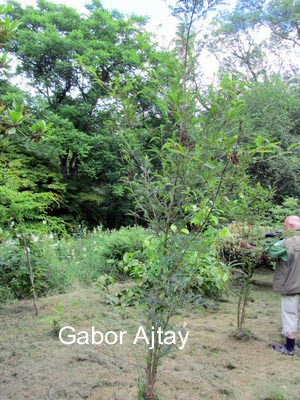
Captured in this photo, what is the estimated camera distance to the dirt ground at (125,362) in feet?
7.73

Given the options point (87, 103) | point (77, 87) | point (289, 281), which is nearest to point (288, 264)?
point (289, 281)

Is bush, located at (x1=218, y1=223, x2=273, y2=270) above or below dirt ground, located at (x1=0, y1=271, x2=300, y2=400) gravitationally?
above

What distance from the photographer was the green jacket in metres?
3.34

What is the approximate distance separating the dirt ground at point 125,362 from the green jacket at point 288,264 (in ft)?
2.32

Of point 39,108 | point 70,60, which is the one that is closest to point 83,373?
point 39,108

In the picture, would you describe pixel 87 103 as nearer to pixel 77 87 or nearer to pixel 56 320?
pixel 77 87

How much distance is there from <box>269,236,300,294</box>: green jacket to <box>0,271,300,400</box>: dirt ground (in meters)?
0.71

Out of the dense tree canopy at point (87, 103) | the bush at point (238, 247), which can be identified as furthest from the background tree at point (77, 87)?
the bush at point (238, 247)

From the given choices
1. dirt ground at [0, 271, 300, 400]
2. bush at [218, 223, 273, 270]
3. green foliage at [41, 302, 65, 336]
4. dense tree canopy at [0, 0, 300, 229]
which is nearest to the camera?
dirt ground at [0, 271, 300, 400]

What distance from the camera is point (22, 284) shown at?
4.35 meters

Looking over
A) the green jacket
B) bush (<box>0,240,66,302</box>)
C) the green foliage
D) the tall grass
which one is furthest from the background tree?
the green jacket

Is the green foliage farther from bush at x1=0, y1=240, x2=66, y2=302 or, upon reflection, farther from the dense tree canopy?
the dense tree canopy

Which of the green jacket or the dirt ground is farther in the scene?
the green jacket

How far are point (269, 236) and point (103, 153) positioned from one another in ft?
31.6
